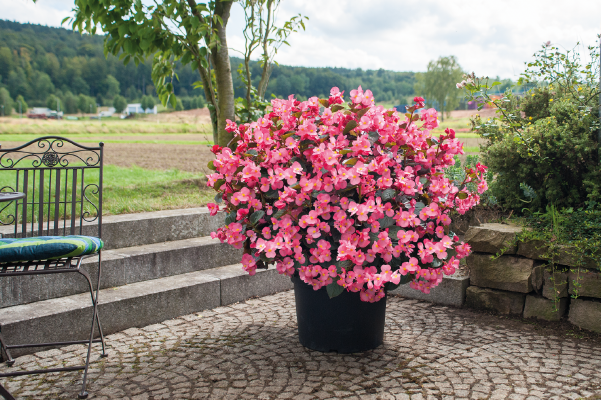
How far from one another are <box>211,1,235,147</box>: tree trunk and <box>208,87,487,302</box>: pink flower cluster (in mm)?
3346

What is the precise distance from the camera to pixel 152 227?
13.8 feet

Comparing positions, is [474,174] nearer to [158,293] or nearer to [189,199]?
[158,293]

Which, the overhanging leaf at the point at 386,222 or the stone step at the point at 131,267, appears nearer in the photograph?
the overhanging leaf at the point at 386,222

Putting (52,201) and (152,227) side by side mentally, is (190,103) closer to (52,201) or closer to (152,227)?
(52,201)

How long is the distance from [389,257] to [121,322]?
1925mm

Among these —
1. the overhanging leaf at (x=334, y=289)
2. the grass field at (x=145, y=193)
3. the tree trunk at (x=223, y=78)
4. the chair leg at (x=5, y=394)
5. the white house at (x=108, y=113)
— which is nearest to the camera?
the chair leg at (x=5, y=394)

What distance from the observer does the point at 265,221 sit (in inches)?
103

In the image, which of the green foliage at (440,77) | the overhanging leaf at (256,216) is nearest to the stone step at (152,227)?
the overhanging leaf at (256,216)

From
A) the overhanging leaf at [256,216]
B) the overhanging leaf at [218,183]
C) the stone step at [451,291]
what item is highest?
the overhanging leaf at [218,183]

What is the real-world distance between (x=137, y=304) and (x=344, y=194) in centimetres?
172

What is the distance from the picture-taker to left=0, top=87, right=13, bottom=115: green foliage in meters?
66.6

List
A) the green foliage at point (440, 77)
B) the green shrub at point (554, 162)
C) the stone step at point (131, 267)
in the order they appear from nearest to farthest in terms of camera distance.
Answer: the stone step at point (131, 267) → the green shrub at point (554, 162) → the green foliage at point (440, 77)

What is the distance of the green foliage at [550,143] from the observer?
139 inches

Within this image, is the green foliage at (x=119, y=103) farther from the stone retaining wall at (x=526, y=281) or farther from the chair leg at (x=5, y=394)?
the chair leg at (x=5, y=394)
